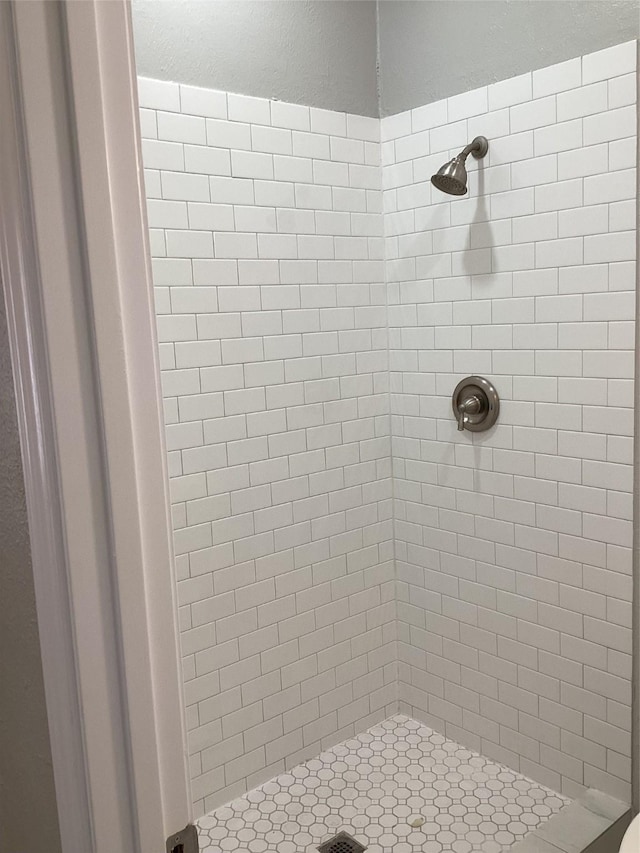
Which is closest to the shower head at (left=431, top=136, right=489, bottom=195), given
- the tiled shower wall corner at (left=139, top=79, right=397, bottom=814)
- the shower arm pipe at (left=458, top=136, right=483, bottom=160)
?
the shower arm pipe at (left=458, top=136, right=483, bottom=160)

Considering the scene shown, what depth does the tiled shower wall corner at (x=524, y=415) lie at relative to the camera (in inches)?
77.1

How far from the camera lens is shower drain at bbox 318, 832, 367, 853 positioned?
2002mm

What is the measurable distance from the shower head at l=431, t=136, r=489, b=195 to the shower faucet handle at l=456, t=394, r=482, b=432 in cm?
62

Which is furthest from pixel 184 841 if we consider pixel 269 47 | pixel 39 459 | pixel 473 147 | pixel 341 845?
pixel 269 47

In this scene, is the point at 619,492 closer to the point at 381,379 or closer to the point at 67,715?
the point at 381,379

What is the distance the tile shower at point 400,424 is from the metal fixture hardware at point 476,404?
4 centimetres

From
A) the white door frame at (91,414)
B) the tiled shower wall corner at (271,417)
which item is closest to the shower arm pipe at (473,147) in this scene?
the tiled shower wall corner at (271,417)

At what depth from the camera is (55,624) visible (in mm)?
626

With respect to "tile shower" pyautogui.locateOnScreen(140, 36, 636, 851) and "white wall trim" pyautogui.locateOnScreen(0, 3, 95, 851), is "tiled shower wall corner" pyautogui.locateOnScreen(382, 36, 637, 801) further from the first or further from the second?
"white wall trim" pyautogui.locateOnScreen(0, 3, 95, 851)

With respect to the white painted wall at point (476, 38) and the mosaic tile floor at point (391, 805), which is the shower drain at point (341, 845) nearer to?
the mosaic tile floor at point (391, 805)

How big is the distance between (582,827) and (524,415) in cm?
116

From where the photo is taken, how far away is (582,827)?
1.99 metres

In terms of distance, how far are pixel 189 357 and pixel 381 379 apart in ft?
2.55

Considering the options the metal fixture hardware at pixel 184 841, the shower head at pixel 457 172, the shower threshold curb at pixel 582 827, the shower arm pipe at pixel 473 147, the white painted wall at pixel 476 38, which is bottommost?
the shower threshold curb at pixel 582 827
